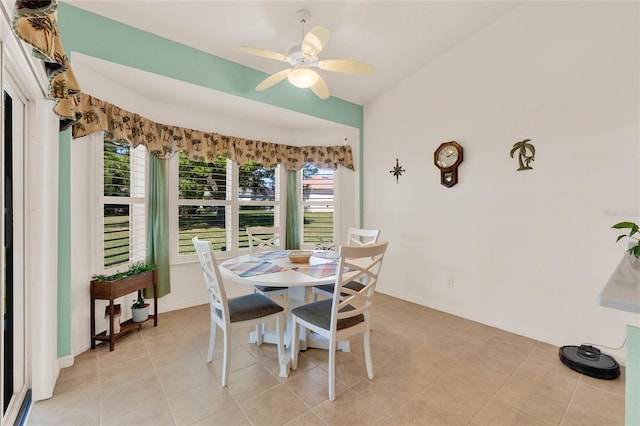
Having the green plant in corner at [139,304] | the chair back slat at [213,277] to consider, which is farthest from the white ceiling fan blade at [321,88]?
the green plant in corner at [139,304]

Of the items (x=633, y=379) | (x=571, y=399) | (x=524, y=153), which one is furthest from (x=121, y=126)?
(x=571, y=399)

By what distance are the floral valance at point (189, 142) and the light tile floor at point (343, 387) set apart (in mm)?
1842

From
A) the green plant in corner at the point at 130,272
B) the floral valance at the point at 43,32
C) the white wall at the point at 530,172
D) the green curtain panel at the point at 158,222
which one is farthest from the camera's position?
the green curtain panel at the point at 158,222

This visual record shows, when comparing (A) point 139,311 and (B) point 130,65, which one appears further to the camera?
(A) point 139,311

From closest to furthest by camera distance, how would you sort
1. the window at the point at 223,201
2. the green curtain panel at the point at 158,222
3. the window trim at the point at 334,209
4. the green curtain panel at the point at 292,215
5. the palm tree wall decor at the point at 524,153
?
the palm tree wall decor at the point at 524,153 → the green curtain panel at the point at 158,222 → the window at the point at 223,201 → the green curtain panel at the point at 292,215 → the window trim at the point at 334,209

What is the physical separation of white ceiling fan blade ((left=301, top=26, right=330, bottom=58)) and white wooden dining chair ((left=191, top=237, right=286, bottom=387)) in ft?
4.98

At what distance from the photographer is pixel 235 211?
3.69 metres

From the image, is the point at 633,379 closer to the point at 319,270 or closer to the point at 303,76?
the point at 319,270

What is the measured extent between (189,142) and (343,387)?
293 centimetres

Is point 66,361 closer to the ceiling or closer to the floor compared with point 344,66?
closer to the floor

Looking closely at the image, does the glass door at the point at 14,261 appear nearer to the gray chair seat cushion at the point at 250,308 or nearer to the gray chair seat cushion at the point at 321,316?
the gray chair seat cushion at the point at 250,308

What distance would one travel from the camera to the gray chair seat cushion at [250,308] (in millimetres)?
1918

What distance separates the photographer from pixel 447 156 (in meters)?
3.13

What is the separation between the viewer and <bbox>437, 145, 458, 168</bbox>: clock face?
3.06 m
